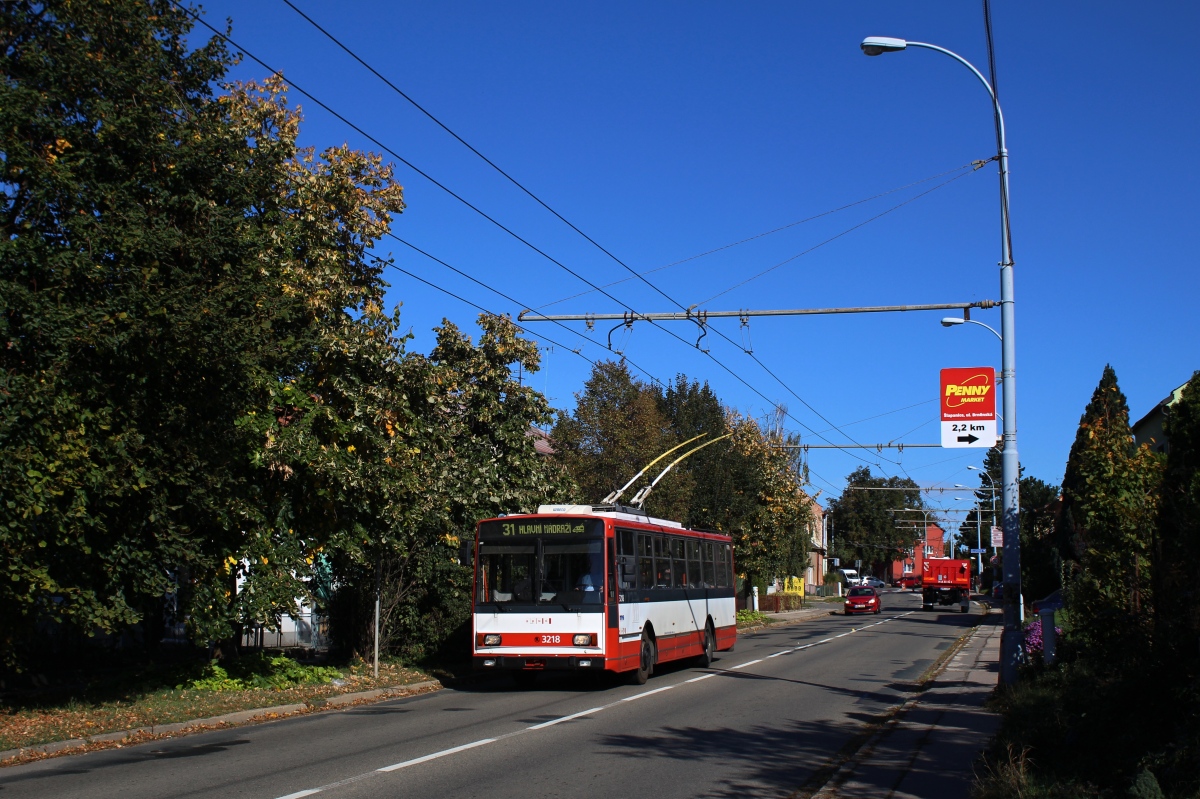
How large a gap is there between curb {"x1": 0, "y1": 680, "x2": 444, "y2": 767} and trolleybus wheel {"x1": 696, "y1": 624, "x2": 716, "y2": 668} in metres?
7.07

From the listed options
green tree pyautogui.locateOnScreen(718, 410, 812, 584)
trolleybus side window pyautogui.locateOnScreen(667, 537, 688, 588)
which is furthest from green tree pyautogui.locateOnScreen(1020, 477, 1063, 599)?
trolleybus side window pyautogui.locateOnScreen(667, 537, 688, 588)

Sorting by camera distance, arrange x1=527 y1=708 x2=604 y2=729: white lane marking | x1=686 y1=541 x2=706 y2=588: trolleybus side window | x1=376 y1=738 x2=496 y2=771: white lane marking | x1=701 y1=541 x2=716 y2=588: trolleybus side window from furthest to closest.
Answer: x1=701 y1=541 x2=716 y2=588: trolleybus side window
x1=686 y1=541 x2=706 y2=588: trolleybus side window
x1=527 y1=708 x2=604 y2=729: white lane marking
x1=376 y1=738 x2=496 y2=771: white lane marking

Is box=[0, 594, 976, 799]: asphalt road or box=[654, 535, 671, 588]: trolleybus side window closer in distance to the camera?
box=[0, 594, 976, 799]: asphalt road

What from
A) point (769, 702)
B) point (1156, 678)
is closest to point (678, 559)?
point (769, 702)

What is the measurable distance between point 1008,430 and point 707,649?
1040 cm

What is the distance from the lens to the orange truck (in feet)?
203

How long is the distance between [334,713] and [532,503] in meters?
8.17

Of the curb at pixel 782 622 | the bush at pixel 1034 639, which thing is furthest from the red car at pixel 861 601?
the bush at pixel 1034 639

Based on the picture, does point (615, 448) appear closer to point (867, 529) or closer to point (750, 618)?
point (750, 618)

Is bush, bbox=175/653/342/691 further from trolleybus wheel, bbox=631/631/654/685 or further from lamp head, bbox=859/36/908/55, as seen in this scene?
lamp head, bbox=859/36/908/55

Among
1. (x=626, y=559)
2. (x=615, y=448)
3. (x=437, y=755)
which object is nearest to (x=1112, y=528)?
(x=626, y=559)

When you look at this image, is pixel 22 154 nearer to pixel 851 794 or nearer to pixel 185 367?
pixel 185 367

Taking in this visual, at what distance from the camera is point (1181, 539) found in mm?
7938

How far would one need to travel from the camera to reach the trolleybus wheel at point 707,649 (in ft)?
77.2
